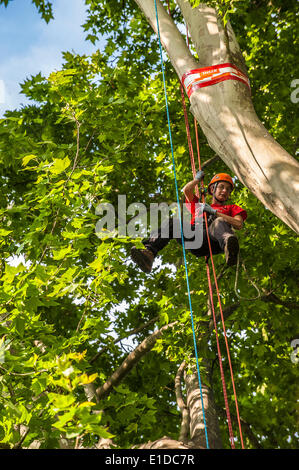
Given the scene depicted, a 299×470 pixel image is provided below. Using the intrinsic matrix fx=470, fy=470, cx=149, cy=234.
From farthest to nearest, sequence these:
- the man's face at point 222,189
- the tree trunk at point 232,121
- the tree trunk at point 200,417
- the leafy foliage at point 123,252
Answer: the tree trunk at point 200,417 → the man's face at point 222,189 → the leafy foliage at point 123,252 → the tree trunk at point 232,121

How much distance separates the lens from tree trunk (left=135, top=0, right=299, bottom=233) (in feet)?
9.93

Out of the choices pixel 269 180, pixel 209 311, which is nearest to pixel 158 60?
pixel 209 311

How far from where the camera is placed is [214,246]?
457 centimetres

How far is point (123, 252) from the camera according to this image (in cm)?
548

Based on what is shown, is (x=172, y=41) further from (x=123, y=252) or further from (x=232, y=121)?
(x=123, y=252)

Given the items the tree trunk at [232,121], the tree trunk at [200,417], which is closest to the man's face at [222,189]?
the tree trunk at [232,121]

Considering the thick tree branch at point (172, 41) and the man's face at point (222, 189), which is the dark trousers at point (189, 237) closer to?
the man's face at point (222, 189)

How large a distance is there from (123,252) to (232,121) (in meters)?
2.40

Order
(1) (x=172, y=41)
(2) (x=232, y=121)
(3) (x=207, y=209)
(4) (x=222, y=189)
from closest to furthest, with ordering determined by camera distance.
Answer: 1. (2) (x=232, y=121)
2. (3) (x=207, y=209)
3. (1) (x=172, y=41)
4. (4) (x=222, y=189)

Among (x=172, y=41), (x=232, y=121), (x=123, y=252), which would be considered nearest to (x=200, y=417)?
(x=123, y=252)

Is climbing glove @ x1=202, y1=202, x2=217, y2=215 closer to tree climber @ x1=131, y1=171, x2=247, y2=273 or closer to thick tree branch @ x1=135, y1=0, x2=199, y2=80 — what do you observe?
tree climber @ x1=131, y1=171, x2=247, y2=273

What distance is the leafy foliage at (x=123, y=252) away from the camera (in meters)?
3.94

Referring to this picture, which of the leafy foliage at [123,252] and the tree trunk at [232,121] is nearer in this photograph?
the tree trunk at [232,121]

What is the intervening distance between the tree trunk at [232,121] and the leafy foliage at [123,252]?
50 cm
